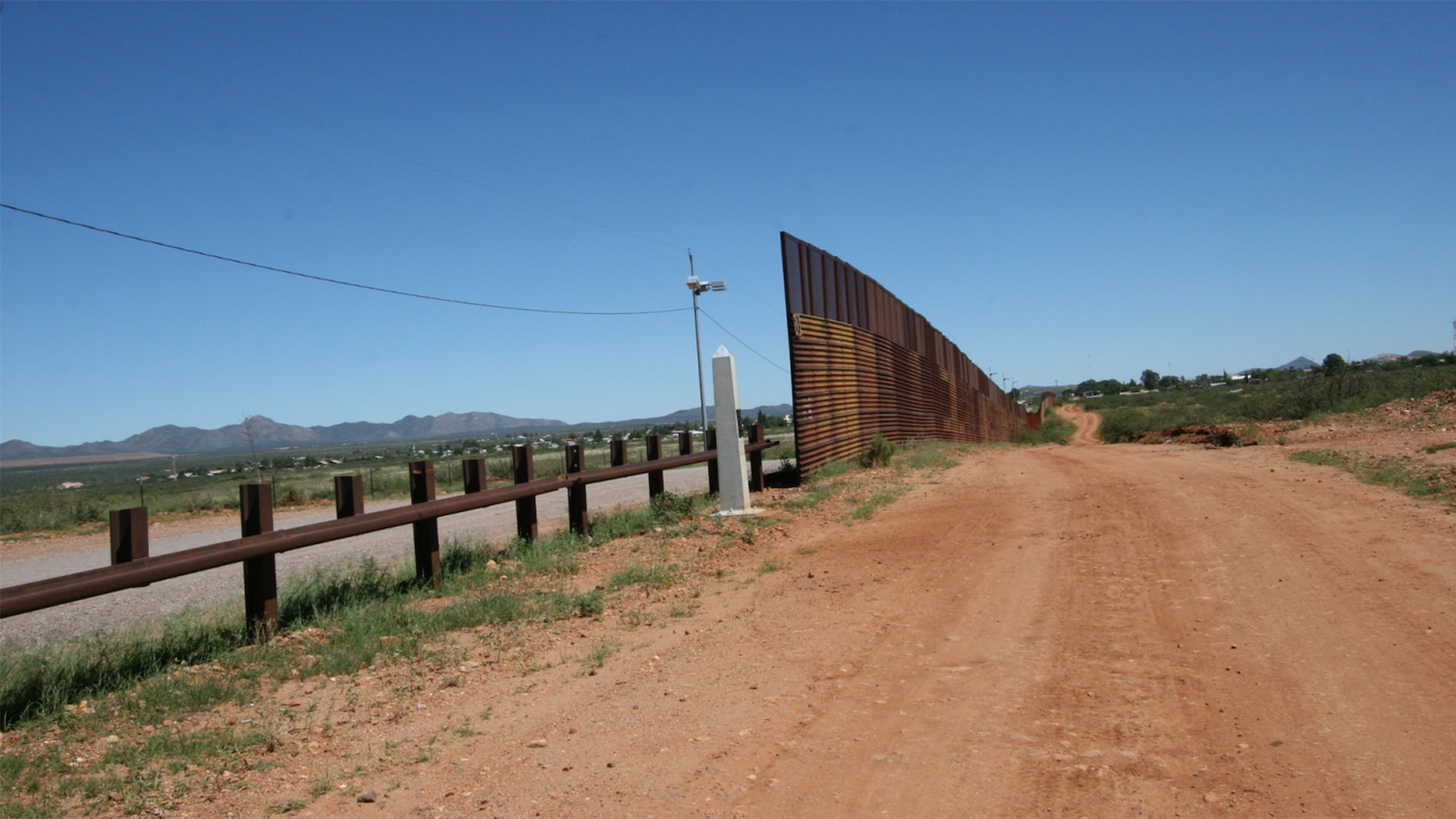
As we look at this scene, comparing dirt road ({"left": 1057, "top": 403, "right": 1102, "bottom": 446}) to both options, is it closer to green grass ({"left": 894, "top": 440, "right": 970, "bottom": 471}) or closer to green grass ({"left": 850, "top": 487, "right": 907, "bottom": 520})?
green grass ({"left": 894, "top": 440, "right": 970, "bottom": 471})

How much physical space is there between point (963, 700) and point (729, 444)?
7.81 metres

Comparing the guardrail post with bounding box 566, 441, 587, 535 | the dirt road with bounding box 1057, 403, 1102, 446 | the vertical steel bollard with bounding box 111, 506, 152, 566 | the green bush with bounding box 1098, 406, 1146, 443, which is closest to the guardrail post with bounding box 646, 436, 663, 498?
the guardrail post with bounding box 566, 441, 587, 535

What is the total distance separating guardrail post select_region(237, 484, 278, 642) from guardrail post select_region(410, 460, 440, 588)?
1462mm

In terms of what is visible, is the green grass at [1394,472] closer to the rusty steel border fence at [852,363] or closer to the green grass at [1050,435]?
the rusty steel border fence at [852,363]

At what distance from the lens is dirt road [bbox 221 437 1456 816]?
3672 mm

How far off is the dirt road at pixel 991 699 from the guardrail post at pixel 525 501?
271cm

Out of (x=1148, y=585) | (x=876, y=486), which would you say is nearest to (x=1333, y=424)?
(x=876, y=486)

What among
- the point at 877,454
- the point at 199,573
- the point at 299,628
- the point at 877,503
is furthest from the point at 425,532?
the point at 877,454

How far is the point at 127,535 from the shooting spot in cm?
591

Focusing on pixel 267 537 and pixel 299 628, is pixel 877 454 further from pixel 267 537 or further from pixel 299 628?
pixel 267 537

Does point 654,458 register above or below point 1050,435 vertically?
above

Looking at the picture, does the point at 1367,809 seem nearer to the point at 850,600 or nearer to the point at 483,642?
the point at 850,600

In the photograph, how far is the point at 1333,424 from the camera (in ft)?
68.9

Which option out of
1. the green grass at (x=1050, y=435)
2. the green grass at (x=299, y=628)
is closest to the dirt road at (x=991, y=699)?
the green grass at (x=299, y=628)
